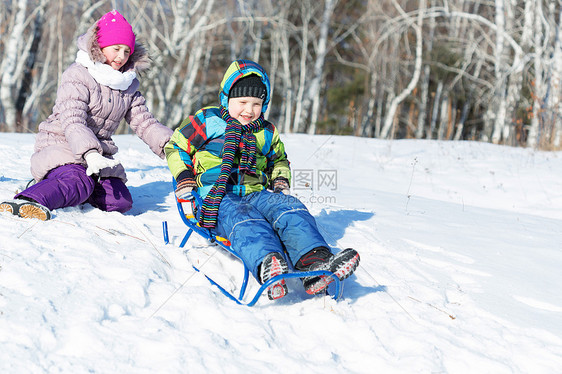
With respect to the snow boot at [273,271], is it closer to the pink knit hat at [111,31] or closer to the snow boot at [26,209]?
the snow boot at [26,209]

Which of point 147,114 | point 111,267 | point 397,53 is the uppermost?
point 397,53

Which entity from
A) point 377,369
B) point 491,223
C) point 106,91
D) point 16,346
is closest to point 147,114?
point 106,91

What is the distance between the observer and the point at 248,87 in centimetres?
279

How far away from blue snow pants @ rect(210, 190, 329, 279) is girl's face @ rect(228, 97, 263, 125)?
18.9 inches

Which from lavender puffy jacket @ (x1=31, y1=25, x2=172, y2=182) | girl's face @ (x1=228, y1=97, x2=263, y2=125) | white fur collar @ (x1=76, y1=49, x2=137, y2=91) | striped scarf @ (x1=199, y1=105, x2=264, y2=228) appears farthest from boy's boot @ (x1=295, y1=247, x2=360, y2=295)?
white fur collar @ (x1=76, y1=49, x2=137, y2=91)

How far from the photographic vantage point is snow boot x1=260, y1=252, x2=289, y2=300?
7.02ft

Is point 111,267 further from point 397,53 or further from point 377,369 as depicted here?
point 397,53

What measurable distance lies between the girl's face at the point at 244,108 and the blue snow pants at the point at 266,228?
1.57ft

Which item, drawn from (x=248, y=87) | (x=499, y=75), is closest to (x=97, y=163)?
(x=248, y=87)

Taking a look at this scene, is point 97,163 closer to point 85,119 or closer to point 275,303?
point 85,119

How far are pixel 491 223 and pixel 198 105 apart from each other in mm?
16028

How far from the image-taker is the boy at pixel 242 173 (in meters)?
2.39

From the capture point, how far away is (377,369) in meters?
1.86

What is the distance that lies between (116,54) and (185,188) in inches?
42.5
